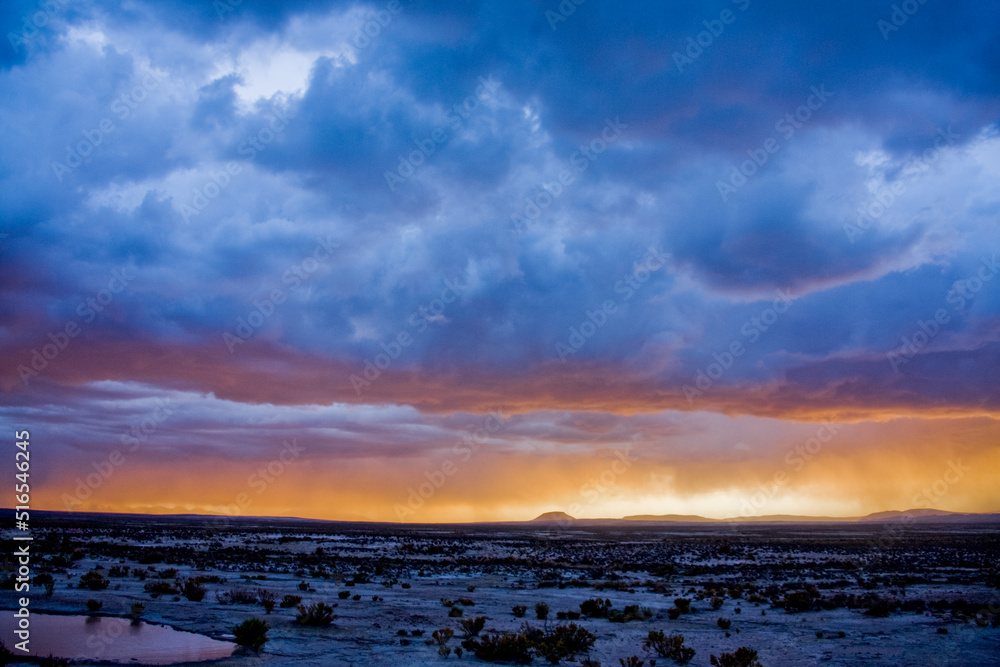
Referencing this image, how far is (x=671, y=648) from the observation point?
1725 centimetres

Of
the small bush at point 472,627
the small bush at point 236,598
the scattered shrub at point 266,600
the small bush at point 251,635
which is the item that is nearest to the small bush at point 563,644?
the small bush at point 472,627

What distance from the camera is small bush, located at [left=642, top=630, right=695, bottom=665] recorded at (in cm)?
1695

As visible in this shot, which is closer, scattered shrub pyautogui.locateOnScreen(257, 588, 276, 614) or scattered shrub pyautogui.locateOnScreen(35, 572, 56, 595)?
scattered shrub pyautogui.locateOnScreen(257, 588, 276, 614)

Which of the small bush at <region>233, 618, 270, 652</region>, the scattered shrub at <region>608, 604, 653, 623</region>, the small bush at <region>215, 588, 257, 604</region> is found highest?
the small bush at <region>233, 618, 270, 652</region>

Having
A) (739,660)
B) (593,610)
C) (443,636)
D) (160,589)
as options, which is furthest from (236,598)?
(739,660)

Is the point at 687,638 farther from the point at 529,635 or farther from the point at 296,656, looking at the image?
the point at 296,656

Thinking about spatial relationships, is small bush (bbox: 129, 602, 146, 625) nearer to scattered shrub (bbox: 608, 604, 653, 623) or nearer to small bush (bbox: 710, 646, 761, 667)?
scattered shrub (bbox: 608, 604, 653, 623)


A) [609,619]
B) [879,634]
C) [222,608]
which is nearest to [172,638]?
[222,608]

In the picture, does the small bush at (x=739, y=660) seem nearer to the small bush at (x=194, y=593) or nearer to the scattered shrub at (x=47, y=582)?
the small bush at (x=194, y=593)

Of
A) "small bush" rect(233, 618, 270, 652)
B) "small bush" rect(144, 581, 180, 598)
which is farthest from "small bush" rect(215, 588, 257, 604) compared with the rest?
"small bush" rect(233, 618, 270, 652)

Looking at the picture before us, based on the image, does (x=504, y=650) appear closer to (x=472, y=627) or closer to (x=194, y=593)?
(x=472, y=627)

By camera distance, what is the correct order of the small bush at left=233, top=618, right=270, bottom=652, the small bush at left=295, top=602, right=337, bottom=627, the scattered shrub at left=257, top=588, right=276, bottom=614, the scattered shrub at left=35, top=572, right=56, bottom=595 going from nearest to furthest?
the small bush at left=233, top=618, right=270, bottom=652, the small bush at left=295, top=602, right=337, bottom=627, the scattered shrub at left=257, top=588, right=276, bottom=614, the scattered shrub at left=35, top=572, right=56, bottom=595

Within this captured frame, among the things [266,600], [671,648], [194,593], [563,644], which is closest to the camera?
[671,648]

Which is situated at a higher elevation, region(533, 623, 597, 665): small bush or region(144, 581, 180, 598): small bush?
region(533, 623, 597, 665): small bush
